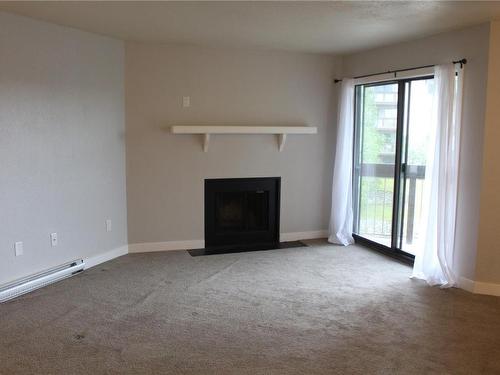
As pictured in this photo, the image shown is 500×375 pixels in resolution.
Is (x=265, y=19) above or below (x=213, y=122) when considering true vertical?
above

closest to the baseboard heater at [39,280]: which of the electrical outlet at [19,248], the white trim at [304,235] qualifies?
the electrical outlet at [19,248]

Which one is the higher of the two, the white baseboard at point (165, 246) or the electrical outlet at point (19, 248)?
the electrical outlet at point (19, 248)

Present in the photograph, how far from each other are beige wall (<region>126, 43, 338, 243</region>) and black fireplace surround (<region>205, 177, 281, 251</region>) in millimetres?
101

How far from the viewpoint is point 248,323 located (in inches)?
133

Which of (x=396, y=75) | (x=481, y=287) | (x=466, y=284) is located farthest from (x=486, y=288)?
(x=396, y=75)

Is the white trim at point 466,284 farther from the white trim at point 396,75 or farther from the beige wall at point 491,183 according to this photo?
the white trim at point 396,75

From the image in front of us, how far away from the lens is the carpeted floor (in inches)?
111

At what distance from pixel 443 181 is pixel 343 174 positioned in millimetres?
1534

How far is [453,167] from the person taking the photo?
4.13 meters

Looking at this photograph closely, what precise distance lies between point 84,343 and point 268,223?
3.03 m

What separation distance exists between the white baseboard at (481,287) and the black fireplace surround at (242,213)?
215 centimetres

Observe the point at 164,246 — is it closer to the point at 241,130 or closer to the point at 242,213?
the point at 242,213

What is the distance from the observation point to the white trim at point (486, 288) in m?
3.98

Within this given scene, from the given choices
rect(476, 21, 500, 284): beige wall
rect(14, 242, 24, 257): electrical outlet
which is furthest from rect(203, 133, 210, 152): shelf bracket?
rect(476, 21, 500, 284): beige wall
